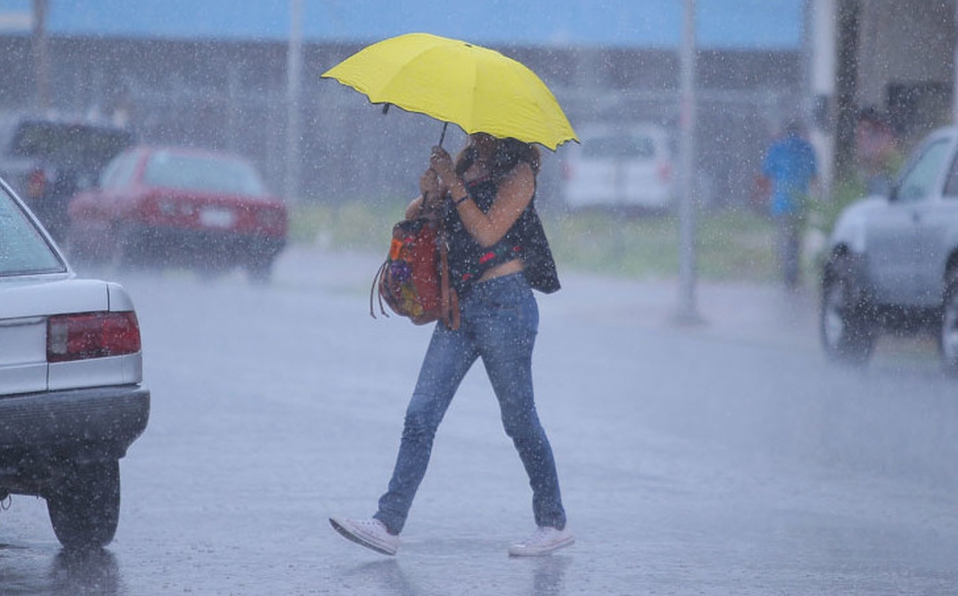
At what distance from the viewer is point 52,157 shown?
23.2 metres

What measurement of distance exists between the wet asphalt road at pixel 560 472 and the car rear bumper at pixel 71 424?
1.35 ft

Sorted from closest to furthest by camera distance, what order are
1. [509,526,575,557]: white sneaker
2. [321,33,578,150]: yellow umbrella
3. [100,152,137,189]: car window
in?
[321,33,578,150]: yellow umbrella
[509,526,575,557]: white sneaker
[100,152,137,189]: car window

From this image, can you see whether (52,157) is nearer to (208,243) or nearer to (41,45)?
(208,243)

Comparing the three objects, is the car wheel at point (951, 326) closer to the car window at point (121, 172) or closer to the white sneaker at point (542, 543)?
the white sneaker at point (542, 543)

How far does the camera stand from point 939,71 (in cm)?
2111

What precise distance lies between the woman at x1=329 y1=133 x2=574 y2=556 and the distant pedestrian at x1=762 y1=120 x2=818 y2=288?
13.9 meters

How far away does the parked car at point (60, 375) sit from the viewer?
20.7 ft

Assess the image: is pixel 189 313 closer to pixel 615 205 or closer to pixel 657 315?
pixel 657 315

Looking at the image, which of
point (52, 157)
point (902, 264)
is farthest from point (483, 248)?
point (52, 157)

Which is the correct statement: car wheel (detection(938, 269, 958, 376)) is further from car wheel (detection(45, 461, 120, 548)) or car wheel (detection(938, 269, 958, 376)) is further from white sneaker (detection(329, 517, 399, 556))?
car wheel (detection(45, 461, 120, 548))

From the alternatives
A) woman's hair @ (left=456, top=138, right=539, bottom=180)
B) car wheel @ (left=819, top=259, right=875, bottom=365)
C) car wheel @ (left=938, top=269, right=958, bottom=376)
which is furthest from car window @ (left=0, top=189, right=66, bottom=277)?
car wheel @ (left=819, top=259, right=875, bottom=365)

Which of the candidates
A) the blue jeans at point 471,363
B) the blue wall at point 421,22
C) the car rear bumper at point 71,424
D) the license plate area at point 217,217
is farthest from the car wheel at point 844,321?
the blue wall at point 421,22

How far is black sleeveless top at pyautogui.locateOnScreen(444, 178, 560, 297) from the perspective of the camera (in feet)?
22.5

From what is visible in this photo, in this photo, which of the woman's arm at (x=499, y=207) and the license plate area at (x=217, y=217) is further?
the license plate area at (x=217, y=217)
